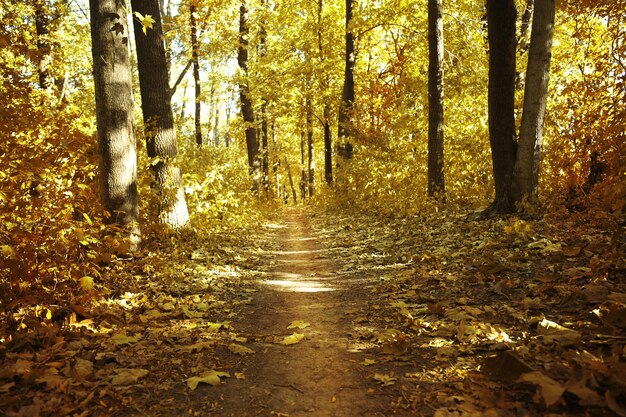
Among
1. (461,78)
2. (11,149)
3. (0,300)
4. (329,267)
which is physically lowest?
(329,267)

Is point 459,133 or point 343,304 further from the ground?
point 459,133

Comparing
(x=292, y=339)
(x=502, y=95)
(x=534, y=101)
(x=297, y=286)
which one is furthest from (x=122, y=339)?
(x=502, y=95)

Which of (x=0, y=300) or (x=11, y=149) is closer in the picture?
(x=0, y=300)

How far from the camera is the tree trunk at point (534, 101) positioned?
740cm

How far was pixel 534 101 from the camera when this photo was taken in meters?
7.66

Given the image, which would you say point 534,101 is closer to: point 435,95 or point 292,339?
point 435,95

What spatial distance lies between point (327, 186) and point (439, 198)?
11.1 metres

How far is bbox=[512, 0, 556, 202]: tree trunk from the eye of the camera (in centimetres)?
740

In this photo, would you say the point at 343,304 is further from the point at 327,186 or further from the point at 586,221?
the point at 327,186

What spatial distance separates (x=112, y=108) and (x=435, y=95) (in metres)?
8.52

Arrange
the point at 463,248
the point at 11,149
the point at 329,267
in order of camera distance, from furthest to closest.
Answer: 1. the point at 329,267
2. the point at 463,248
3. the point at 11,149

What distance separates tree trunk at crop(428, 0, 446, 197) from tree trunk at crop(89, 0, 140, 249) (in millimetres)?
8138

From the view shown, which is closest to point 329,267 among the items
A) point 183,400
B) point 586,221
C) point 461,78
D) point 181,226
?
point 181,226

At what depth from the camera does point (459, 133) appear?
44.6ft
